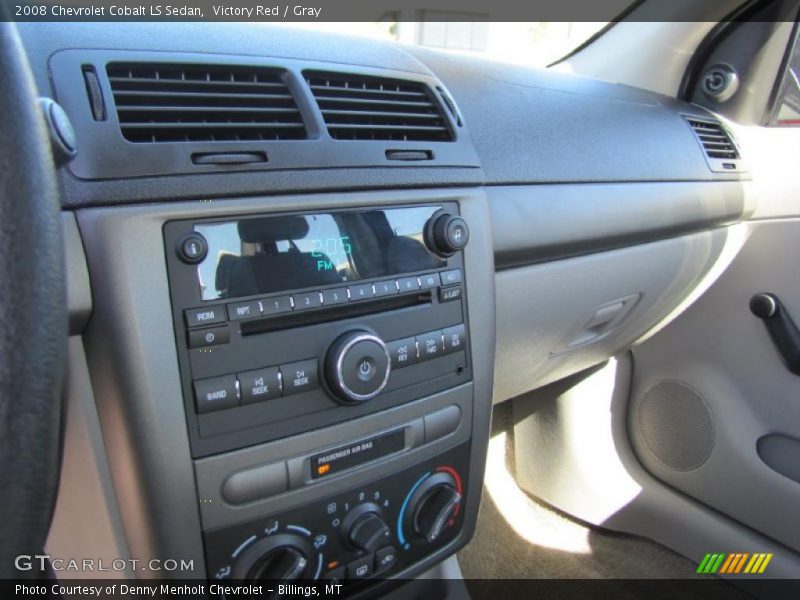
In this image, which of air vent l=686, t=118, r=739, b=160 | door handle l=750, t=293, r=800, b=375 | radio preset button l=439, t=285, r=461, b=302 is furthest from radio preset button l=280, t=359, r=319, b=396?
door handle l=750, t=293, r=800, b=375

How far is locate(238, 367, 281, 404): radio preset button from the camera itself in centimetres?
68

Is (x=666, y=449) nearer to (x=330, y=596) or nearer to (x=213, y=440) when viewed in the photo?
(x=330, y=596)

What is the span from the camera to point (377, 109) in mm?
872

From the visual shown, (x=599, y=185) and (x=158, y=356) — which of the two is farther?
(x=599, y=185)

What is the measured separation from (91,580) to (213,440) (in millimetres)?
261

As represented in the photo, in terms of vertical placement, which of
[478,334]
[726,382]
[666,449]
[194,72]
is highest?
[194,72]

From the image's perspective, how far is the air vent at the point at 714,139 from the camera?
1.51 m

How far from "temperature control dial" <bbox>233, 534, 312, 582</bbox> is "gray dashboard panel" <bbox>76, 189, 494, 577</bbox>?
0.05 metres

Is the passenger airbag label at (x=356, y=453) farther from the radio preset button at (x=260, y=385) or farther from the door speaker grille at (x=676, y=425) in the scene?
the door speaker grille at (x=676, y=425)

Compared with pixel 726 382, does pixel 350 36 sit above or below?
above

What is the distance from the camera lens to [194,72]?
0.74 meters

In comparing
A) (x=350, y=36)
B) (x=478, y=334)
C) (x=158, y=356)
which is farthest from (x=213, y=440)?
(x=350, y=36)

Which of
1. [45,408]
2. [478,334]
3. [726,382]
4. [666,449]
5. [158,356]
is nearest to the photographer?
[45,408]

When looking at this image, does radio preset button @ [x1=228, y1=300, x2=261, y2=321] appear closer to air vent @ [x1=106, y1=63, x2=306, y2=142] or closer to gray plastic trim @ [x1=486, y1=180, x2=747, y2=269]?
air vent @ [x1=106, y1=63, x2=306, y2=142]
